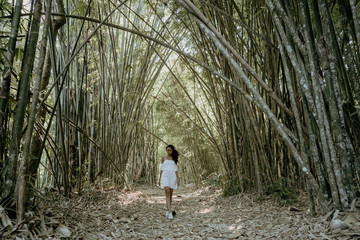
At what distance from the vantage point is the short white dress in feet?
9.70

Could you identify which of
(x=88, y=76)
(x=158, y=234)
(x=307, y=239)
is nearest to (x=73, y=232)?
(x=158, y=234)

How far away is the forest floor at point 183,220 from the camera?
54.7 inches

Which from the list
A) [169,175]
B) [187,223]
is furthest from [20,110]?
[169,175]

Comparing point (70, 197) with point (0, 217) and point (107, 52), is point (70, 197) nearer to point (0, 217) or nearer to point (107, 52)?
point (0, 217)

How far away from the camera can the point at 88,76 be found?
3.41 meters

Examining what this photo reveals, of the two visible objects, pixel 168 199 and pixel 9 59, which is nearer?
pixel 9 59

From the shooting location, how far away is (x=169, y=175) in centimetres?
300

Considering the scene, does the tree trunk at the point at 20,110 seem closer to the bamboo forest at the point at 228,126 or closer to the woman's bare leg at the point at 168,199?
the bamboo forest at the point at 228,126

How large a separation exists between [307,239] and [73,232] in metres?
1.30

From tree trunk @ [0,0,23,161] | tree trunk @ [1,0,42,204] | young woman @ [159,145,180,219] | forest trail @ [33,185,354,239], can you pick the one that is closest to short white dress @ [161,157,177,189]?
young woman @ [159,145,180,219]

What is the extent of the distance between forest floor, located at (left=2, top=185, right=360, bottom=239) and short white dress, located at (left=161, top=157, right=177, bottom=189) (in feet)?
1.03

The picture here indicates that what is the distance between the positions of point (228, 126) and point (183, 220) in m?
1.26

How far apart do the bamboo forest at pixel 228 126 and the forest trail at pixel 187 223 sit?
0.04ft

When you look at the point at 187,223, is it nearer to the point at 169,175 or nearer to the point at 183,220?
the point at 183,220
